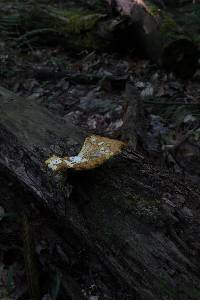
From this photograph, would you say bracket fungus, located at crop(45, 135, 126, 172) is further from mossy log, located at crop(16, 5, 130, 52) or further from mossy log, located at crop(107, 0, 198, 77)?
mossy log, located at crop(16, 5, 130, 52)

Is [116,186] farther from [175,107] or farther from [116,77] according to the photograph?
[116,77]

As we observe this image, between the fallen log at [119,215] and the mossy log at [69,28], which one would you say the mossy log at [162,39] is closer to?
the mossy log at [69,28]

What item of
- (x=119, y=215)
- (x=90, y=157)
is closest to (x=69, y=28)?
(x=90, y=157)

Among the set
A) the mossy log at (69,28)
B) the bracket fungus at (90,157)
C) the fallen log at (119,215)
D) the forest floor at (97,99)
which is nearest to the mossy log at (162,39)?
the forest floor at (97,99)

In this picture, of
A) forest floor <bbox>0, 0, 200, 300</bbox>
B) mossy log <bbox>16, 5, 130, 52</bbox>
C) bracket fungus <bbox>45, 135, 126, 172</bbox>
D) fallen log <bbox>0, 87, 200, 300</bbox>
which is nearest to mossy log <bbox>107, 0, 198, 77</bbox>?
forest floor <bbox>0, 0, 200, 300</bbox>

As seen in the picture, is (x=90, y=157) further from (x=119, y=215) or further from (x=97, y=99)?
(x=97, y=99)
